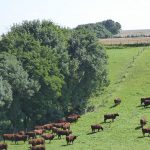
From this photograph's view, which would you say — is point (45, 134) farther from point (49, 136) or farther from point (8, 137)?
point (8, 137)

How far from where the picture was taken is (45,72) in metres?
65.5

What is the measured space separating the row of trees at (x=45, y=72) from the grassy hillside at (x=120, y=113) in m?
4.38

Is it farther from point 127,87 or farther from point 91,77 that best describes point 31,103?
point 127,87

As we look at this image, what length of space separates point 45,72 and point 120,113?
471 inches

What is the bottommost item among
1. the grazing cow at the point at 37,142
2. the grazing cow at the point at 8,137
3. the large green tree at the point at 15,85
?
the grazing cow at the point at 8,137

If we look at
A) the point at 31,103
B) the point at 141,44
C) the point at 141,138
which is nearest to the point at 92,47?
the point at 31,103

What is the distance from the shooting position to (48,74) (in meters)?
66.4

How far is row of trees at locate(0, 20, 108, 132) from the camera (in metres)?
61.2

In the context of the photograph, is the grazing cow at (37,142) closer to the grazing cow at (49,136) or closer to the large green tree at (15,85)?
the grazing cow at (49,136)

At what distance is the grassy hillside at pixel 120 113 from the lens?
1876 inches

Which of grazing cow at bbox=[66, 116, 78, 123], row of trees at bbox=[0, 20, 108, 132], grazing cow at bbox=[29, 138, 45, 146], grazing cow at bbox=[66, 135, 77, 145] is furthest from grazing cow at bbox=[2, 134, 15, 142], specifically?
grazing cow at bbox=[66, 116, 78, 123]

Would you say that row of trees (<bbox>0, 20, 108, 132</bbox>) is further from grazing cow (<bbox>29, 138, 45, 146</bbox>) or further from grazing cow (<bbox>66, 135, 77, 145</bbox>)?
grazing cow (<bbox>66, 135, 77, 145</bbox>)

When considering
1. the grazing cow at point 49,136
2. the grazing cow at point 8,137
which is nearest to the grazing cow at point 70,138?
the grazing cow at point 49,136

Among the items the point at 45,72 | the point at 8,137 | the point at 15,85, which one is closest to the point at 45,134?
the point at 8,137
